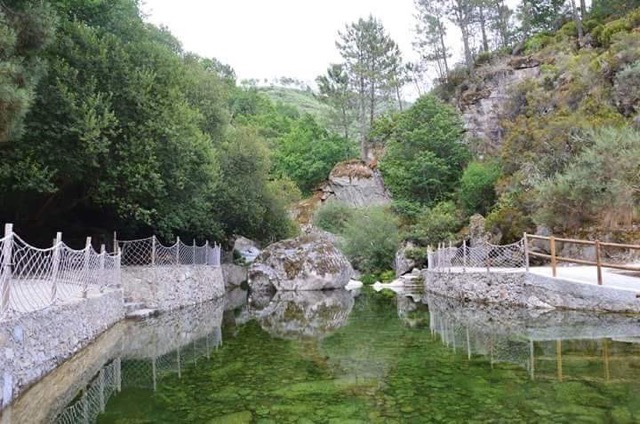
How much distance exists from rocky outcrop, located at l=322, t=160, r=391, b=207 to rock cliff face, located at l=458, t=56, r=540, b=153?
289 inches

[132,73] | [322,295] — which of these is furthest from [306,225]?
[132,73]

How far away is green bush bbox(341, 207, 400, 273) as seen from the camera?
26233 millimetres

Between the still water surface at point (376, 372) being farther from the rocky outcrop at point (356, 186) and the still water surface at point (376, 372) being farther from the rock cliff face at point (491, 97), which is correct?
the rocky outcrop at point (356, 186)

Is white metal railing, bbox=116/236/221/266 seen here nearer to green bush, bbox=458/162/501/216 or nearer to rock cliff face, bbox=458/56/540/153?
green bush, bbox=458/162/501/216

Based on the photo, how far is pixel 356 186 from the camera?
35.7 metres

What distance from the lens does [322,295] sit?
19734mm

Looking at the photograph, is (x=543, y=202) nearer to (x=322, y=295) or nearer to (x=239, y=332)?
(x=322, y=295)

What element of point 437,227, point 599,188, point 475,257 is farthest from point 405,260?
point 599,188

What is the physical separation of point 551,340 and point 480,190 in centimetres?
1729

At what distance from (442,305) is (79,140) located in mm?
10798

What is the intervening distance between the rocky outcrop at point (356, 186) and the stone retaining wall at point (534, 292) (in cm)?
1844

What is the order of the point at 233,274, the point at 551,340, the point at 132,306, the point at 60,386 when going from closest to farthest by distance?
the point at 60,386, the point at 551,340, the point at 132,306, the point at 233,274

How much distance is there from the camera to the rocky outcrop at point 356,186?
1398 inches

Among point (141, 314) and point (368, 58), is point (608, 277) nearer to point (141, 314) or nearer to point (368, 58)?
point (141, 314)
